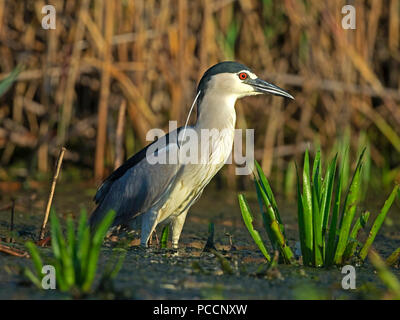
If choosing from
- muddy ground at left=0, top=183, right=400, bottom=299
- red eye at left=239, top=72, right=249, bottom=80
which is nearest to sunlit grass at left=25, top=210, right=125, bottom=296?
muddy ground at left=0, top=183, right=400, bottom=299

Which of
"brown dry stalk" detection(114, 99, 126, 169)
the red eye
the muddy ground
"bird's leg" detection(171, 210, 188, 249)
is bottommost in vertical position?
the muddy ground

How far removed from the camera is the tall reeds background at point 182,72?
711 cm

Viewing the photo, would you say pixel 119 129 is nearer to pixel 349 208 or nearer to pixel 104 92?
pixel 104 92

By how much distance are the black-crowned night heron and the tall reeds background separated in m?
1.67

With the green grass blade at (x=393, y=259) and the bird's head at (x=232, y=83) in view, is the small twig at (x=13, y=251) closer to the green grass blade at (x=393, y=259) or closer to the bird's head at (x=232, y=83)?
the bird's head at (x=232, y=83)

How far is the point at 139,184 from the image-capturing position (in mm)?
5020

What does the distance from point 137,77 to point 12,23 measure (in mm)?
1614

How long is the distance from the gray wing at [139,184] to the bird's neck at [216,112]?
211mm

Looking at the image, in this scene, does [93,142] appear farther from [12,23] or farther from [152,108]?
[12,23]

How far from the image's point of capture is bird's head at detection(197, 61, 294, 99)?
205 inches

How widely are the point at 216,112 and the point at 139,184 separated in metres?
0.77

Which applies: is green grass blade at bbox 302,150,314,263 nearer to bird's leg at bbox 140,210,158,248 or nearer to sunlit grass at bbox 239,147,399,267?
sunlit grass at bbox 239,147,399,267

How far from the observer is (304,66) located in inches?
297
